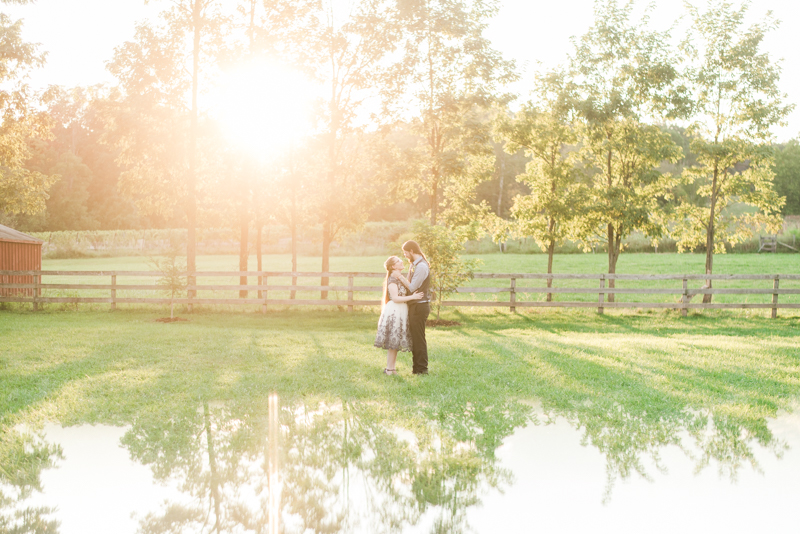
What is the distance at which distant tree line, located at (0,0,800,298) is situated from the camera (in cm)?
1969

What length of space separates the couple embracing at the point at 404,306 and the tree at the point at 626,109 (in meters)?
12.3

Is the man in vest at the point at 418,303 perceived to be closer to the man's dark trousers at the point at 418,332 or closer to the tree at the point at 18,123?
the man's dark trousers at the point at 418,332

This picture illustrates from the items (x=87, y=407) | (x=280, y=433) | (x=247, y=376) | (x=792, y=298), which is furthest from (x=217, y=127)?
(x=792, y=298)

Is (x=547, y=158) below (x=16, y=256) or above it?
above

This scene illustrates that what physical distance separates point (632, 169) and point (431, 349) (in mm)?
12344

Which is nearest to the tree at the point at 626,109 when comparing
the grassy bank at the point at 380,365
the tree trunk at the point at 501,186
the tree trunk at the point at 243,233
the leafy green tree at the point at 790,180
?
the grassy bank at the point at 380,365

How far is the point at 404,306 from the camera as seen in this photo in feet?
29.8

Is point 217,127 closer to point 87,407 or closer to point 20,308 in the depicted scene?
point 20,308

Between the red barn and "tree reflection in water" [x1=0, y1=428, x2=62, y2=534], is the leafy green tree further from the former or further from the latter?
"tree reflection in water" [x1=0, y1=428, x2=62, y2=534]

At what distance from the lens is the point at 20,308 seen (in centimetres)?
1991

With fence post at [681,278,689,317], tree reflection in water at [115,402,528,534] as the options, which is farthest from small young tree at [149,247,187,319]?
fence post at [681,278,689,317]

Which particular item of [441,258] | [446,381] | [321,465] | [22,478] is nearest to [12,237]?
[441,258]

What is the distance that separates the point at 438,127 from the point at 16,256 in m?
16.6

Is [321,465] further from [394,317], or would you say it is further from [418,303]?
A: [418,303]
